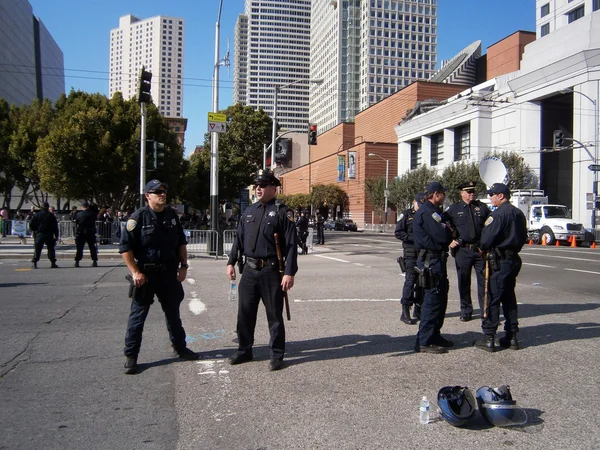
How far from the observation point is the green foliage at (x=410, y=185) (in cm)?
5109

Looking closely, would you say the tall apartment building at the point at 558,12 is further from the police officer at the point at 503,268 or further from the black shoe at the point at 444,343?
the black shoe at the point at 444,343

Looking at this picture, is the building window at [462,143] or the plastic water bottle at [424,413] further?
the building window at [462,143]

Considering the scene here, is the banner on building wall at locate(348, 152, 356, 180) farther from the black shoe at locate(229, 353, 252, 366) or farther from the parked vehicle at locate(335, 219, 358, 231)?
the black shoe at locate(229, 353, 252, 366)

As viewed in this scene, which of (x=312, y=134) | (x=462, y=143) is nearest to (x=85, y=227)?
(x=312, y=134)

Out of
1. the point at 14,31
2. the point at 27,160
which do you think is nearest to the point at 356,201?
the point at 27,160

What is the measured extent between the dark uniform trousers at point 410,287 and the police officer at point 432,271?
112 cm

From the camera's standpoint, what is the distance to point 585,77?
36.9 metres

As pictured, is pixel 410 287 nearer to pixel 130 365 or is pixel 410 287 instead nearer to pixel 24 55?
pixel 130 365

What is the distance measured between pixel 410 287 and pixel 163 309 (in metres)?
3.60

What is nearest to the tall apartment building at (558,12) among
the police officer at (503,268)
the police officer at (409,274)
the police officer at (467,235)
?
the police officer at (467,235)

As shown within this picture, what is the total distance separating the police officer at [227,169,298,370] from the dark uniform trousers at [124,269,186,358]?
0.67 meters

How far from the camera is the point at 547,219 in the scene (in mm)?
29625

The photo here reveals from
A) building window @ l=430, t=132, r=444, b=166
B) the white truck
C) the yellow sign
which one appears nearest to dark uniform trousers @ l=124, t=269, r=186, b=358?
the yellow sign

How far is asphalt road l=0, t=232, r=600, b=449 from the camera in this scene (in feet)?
11.8
